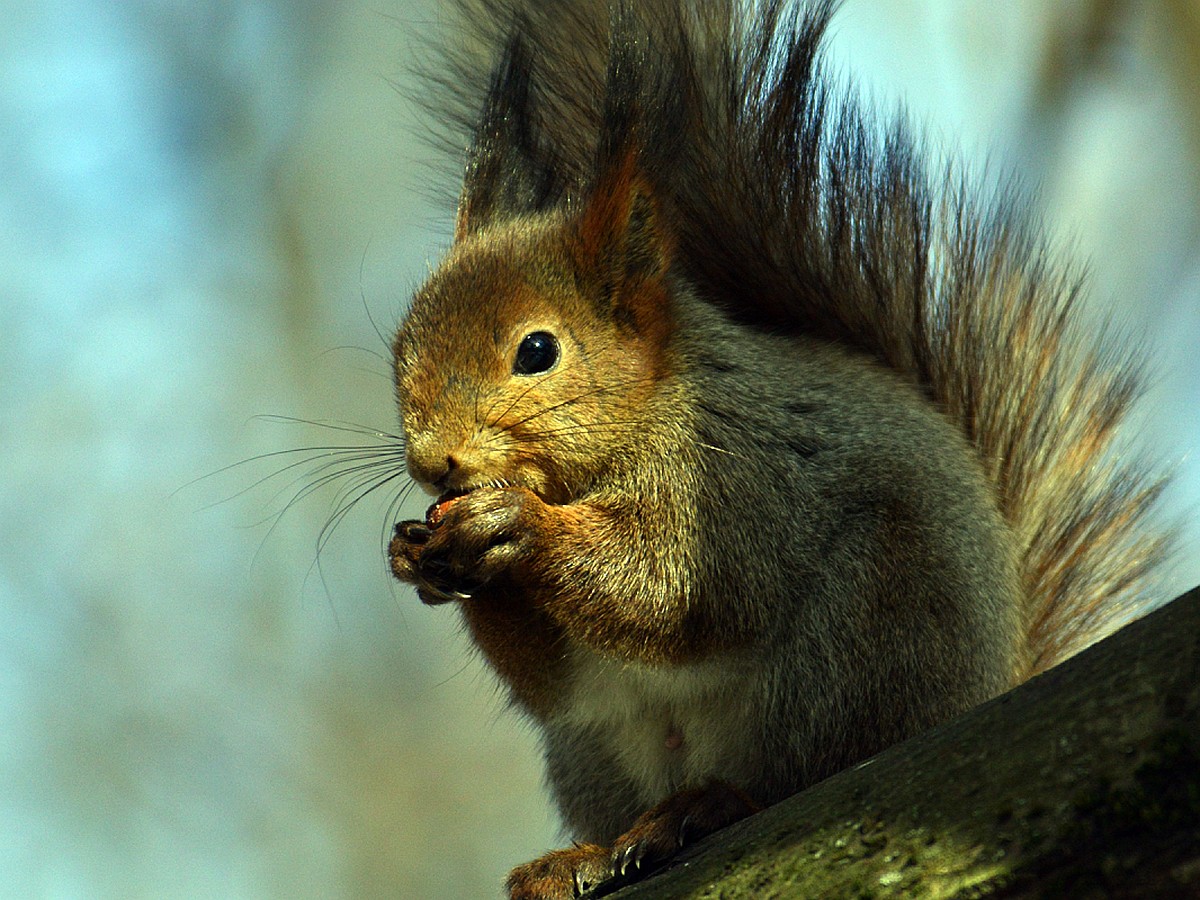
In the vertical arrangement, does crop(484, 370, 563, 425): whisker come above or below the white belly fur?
above

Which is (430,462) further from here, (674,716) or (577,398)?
(674,716)

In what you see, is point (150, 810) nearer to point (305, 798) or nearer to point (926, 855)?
point (305, 798)

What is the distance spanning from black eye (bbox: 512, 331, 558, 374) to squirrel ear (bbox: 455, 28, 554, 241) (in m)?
0.51

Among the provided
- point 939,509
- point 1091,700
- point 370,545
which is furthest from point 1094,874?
point 370,545

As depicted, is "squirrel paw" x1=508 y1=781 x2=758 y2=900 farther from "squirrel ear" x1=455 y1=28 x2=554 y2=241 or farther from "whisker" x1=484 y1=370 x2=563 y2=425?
"squirrel ear" x1=455 y1=28 x2=554 y2=241

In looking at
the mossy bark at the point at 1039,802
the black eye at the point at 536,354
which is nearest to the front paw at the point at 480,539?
the black eye at the point at 536,354

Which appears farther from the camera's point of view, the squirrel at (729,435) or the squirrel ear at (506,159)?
the squirrel ear at (506,159)

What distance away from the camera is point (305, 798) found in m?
5.03

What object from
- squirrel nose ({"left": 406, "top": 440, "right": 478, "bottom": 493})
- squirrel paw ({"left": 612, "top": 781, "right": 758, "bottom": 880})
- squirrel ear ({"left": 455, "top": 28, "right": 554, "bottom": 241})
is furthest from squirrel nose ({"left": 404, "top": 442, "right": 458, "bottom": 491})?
squirrel ear ({"left": 455, "top": 28, "right": 554, "bottom": 241})

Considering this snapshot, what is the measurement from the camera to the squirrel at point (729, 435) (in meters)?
2.22

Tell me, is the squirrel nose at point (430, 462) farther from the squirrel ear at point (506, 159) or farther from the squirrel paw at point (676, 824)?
the squirrel ear at point (506, 159)

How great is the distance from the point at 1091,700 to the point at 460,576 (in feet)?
3.55

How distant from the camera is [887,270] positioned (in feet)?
8.76

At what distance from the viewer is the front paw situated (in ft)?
6.93
